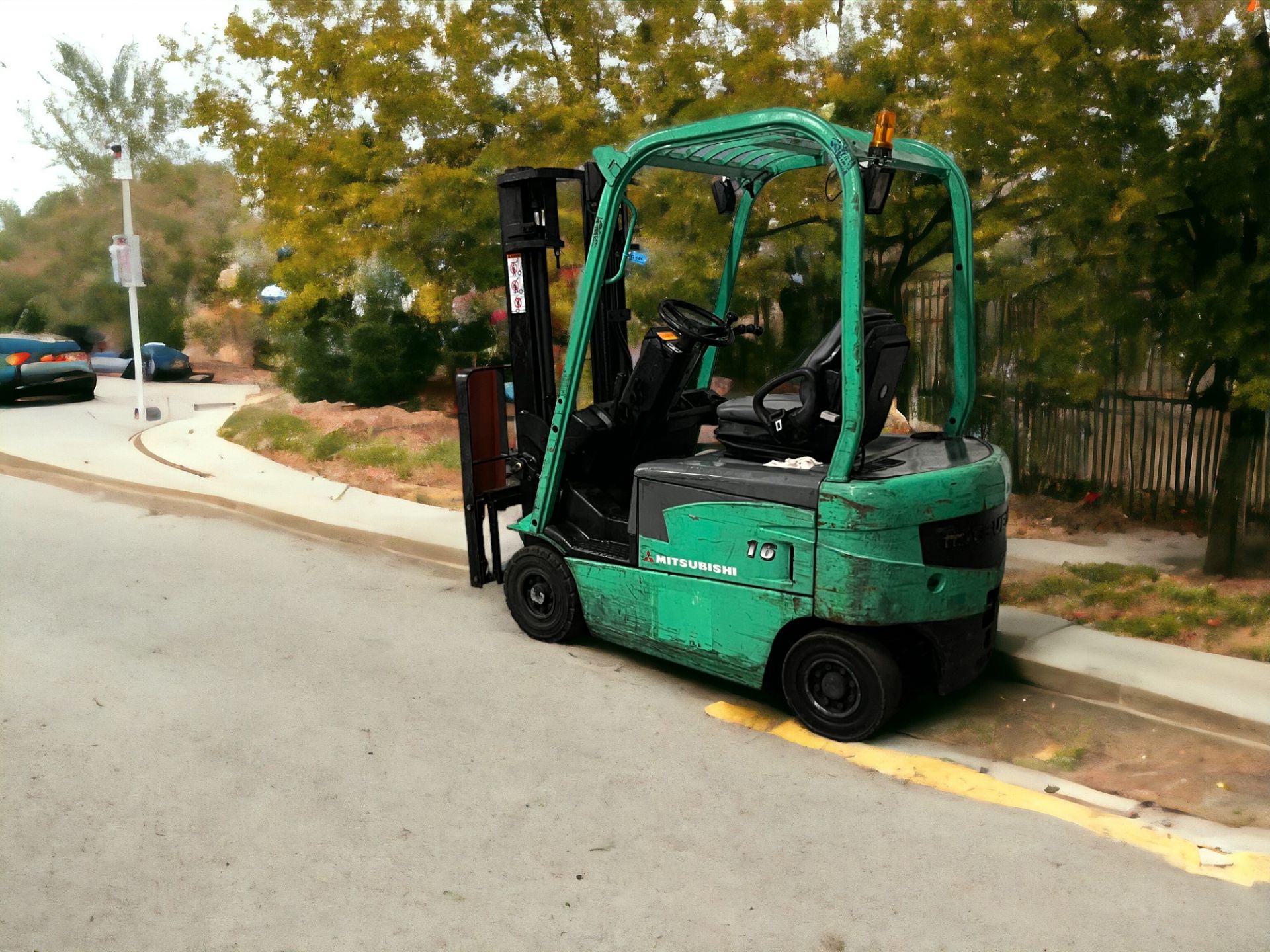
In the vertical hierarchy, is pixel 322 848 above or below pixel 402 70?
below

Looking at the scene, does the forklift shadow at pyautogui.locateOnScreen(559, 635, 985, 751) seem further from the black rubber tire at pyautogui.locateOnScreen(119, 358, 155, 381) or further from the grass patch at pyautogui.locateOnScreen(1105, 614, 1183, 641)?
the black rubber tire at pyautogui.locateOnScreen(119, 358, 155, 381)

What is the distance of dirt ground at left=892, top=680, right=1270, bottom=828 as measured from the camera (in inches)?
183

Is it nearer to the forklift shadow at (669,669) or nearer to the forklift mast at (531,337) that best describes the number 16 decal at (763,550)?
the forklift shadow at (669,669)

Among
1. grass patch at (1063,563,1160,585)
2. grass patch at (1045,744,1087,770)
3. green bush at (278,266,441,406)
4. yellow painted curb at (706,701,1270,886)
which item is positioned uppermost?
green bush at (278,266,441,406)

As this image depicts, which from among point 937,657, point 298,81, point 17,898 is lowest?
point 17,898

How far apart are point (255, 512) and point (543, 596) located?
15.7 feet

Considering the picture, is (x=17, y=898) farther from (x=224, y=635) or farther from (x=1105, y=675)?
(x=1105, y=675)

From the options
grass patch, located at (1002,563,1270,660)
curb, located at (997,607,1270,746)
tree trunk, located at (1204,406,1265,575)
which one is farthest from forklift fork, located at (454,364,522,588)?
tree trunk, located at (1204,406,1265,575)

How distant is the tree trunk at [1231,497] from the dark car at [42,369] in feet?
57.6

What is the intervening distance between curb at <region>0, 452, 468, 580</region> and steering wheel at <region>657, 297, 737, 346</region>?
302 centimetres

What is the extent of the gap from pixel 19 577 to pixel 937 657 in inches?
253

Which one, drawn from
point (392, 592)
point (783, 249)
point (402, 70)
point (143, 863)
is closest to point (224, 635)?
point (392, 592)

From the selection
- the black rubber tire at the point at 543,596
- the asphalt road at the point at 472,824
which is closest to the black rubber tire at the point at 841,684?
the asphalt road at the point at 472,824

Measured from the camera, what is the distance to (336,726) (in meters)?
5.44
